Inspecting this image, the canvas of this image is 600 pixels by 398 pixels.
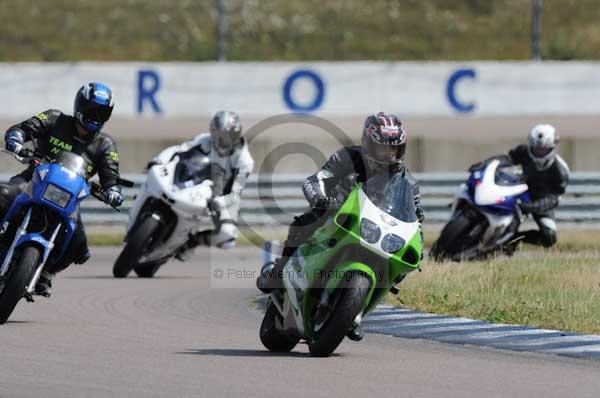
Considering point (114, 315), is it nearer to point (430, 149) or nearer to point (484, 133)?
point (430, 149)

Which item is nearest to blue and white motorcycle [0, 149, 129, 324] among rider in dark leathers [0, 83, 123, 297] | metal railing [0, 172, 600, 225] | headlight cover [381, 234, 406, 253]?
rider in dark leathers [0, 83, 123, 297]

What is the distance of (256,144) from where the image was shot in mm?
21734

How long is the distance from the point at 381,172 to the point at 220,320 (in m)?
2.69

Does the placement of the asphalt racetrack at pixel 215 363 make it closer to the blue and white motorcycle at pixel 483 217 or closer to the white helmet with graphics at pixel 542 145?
the blue and white motorcycle at pixel 483 217

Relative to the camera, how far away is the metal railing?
20453mm

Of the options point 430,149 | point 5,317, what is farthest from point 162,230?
point 430,149

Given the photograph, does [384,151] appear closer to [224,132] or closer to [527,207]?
[224,132]

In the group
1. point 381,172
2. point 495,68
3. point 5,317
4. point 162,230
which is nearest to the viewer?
point 381,172

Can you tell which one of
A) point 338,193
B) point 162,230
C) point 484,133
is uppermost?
point 338,193

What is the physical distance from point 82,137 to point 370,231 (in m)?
3.65

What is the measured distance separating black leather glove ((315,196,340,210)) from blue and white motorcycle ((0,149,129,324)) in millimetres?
2209

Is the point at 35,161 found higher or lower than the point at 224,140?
higher

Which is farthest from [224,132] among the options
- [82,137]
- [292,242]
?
[292,242]

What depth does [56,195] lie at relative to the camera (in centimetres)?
1062
